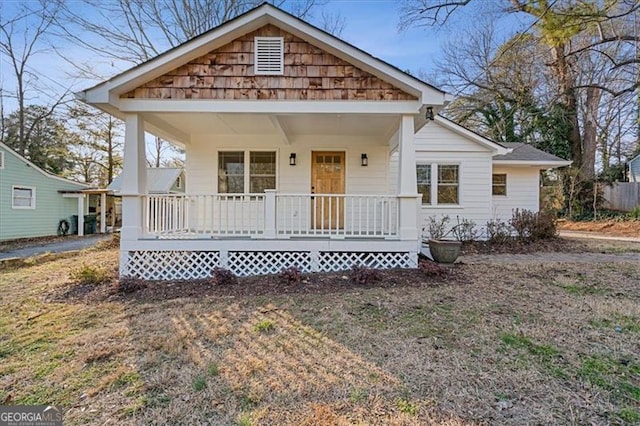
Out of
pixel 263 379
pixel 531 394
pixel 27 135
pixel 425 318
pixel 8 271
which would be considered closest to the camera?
pixel 531 394

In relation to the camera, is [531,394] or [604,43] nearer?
[531,394]

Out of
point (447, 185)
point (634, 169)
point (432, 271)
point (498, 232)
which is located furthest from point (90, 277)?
point (634, 169)

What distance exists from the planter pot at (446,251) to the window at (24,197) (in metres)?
17.6

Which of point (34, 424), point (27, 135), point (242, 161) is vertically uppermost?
point (27, 135)

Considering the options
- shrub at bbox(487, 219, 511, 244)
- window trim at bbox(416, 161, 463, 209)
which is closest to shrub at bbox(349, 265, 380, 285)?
window trim at bbox(416, 161, 463, 209)

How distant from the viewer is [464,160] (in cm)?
1136

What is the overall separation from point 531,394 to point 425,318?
69.8 inches

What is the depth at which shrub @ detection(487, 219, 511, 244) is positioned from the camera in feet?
35.7

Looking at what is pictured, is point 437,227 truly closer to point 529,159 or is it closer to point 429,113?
point 529,159

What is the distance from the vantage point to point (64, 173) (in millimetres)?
24812

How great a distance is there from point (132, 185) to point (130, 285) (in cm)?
190

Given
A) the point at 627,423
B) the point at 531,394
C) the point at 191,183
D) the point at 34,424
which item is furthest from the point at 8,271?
the point at 627,423

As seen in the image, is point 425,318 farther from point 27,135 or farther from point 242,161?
point 27,135

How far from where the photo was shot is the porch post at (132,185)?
649cm
